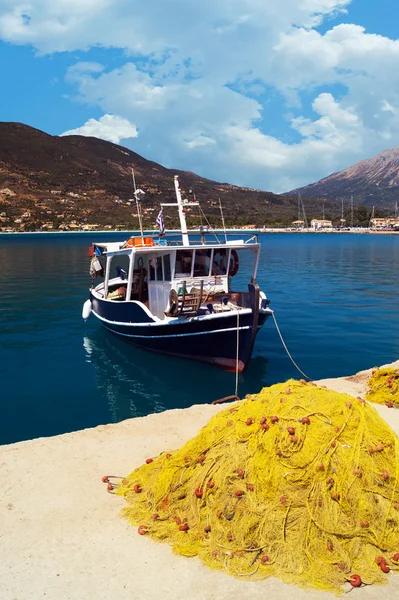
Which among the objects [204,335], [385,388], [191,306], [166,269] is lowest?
[385,388]

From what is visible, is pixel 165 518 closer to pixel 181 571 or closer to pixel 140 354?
pixel 181 571

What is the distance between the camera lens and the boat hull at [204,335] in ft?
42.2

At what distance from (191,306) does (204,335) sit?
2.99ft

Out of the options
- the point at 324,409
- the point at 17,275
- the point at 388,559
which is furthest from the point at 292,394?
the point at 17,275

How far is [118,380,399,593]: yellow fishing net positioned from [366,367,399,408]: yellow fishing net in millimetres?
4141

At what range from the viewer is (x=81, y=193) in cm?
14500

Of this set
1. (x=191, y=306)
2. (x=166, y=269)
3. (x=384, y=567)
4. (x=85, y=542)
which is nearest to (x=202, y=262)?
(x=166, y=269)

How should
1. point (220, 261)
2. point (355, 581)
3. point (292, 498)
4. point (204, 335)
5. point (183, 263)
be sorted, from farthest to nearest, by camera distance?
point (220, 261), point (183, 263), point (204, 335), point (292, 498), point (355, 581)

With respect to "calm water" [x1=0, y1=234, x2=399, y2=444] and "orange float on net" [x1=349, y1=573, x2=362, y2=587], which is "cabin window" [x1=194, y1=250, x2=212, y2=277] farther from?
"orange float on net" [x1=349, y1=573, x2=362, y2=587]

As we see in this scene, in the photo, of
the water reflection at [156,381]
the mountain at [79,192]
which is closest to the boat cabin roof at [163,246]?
the water reflection at [156,381]

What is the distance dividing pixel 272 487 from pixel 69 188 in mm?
148644

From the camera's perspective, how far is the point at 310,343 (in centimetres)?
1683

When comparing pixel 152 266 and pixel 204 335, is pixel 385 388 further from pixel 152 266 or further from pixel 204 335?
pixel 152 266

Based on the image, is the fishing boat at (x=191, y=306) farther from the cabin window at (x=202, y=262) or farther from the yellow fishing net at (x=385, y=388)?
the yellow fishing net at (x=385, y=388)
